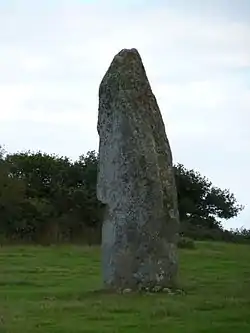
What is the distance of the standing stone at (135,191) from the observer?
1577cm

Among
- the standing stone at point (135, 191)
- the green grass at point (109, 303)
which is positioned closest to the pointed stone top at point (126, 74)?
the standing stone at point (135, 191)

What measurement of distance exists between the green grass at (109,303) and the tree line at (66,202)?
11232mm

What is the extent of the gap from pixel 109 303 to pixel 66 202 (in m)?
34.0

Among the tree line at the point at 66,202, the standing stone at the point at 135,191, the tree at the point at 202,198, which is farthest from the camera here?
the tree at the point at 202,198

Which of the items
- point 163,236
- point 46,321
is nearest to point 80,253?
point 163,236

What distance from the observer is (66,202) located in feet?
156

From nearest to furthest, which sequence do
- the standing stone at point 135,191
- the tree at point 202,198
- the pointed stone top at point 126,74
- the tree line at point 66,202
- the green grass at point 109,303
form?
the green grass at point 109,303 < the standing stone at point 135,191 < the pointed stone top at point 126,74 < the tree line at point 66,202 < the tree at point 202,198

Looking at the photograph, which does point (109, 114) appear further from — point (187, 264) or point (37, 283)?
point (187, 264)

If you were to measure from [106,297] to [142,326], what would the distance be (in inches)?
137

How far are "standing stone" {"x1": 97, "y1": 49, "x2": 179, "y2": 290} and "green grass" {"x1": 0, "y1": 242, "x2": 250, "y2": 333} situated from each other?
27.9 inches

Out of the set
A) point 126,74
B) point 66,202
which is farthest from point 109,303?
point 66,202

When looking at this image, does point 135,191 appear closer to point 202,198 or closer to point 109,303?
point 109,303

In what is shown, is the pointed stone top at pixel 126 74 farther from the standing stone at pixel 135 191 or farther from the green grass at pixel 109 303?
the green grass at pixel 109 303

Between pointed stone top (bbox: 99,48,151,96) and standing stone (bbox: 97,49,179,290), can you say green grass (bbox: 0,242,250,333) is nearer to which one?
standing stone (bbox: 97,49,179,290)
